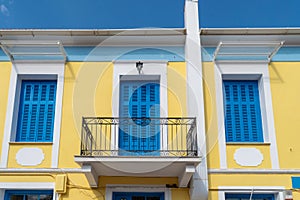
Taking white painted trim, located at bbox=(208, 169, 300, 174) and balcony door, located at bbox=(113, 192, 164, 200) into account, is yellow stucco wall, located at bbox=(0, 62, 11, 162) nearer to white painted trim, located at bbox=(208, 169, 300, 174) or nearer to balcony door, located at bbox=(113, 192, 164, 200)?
balcony door, located at bbox=(113, 192, 164, 200)

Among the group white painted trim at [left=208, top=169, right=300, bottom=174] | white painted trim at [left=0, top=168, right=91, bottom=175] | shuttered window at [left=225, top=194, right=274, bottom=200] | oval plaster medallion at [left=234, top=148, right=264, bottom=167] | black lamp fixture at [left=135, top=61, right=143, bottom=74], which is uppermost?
black lamp fixture at [left=135, top=61, right=143, bottom=74]

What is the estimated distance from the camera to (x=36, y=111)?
406 inches

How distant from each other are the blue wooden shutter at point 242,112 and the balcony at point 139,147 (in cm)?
116

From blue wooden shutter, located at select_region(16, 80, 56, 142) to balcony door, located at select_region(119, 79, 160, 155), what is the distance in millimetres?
1820

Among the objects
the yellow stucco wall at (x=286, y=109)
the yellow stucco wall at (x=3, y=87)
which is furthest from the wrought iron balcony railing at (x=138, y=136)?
the yellow stucco wall at (x=286, y=109)

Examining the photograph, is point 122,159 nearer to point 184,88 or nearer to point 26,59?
point 184,88

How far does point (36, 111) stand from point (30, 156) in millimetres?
A: 1207

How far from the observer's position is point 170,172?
941 cm

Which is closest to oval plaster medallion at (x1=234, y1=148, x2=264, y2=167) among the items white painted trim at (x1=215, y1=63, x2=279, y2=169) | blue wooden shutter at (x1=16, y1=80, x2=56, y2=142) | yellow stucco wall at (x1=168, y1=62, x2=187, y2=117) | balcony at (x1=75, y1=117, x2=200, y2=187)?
white painted trim at (x1=215, y1=63, x2=279, y2=169)

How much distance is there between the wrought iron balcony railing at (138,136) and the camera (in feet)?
31.8

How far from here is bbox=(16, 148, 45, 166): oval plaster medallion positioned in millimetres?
9727

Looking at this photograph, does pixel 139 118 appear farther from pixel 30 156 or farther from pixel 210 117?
pixel 30 156

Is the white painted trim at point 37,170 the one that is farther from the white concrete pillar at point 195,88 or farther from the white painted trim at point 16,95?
the white concrete pillar at point 195,88

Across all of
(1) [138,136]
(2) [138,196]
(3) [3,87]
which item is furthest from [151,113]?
(3) [3,87]
